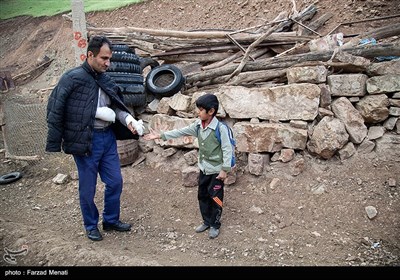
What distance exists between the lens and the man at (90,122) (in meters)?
3.60

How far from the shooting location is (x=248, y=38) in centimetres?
649

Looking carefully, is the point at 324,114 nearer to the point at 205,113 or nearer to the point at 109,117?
the point at 205,113

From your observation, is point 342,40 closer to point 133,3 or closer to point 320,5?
point 320,5

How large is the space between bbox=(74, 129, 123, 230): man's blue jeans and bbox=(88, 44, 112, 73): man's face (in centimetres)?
72

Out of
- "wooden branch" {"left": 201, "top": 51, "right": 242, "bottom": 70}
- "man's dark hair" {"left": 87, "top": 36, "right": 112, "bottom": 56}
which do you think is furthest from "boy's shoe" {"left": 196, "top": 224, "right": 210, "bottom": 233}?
"wooden branch" {"left": 201, "top": 51, "right": 242, "bottom": 70}

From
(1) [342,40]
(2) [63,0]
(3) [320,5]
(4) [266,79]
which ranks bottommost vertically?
(4) [266,79]

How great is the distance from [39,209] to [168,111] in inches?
102

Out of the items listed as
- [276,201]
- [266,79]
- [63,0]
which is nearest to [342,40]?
[266,79]

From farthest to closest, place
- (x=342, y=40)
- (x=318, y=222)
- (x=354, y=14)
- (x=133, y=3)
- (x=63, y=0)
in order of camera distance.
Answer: (x=63, y=0) → (x=133, y=3) → (x=354, y=14) → (x=342, y=40) → (x=318, y=222)

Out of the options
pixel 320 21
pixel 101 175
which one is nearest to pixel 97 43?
pixel 101 175

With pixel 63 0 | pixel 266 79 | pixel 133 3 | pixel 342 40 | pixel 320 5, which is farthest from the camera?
pixel 63 0

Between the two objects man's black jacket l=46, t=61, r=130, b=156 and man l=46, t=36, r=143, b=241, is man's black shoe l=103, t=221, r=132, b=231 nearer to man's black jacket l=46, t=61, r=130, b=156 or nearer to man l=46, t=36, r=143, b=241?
man l=46, t=36, r=143, b=241

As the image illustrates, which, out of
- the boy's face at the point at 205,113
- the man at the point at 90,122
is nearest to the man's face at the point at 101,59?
the man at the point at 90,122

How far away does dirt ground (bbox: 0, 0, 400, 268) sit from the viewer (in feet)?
12.1
